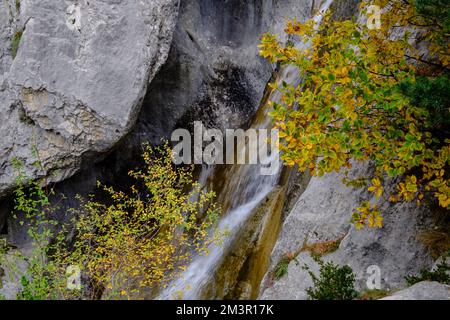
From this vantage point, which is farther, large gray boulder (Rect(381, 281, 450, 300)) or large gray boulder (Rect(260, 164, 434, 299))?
large gray boulder (Rect(260, 164, 434, 299))

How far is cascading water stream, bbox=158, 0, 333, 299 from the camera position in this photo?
44.7ft

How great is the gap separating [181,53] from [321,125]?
38.2ft

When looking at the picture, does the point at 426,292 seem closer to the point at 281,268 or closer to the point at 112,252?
the point at 281,268

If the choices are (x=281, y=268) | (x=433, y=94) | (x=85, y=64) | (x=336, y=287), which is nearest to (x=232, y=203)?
(x=281, y=268)

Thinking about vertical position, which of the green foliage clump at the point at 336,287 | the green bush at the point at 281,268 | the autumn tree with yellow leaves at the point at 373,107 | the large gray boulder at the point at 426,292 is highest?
the autumn tree with yellow leaves at the point at 373,107

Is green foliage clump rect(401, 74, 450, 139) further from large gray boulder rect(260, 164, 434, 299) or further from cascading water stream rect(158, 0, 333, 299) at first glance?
cascading water stream rect(158, 0, 333, 299)

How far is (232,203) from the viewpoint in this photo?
641 inches

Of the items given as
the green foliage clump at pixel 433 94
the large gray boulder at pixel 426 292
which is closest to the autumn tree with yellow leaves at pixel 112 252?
the large gray boulder at pixel 426 292

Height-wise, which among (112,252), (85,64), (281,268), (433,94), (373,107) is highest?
(85,64)

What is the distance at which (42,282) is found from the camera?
793 centimetres

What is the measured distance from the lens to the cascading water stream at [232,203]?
13.6m

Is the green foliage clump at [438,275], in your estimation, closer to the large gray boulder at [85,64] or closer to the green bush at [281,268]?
the green bush at [281,268]

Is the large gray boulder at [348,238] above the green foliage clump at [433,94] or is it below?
below

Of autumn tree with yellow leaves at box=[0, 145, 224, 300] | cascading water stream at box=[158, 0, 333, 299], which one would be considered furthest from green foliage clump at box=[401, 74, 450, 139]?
cascading water stream at box=[158, 0, 333, 299]
